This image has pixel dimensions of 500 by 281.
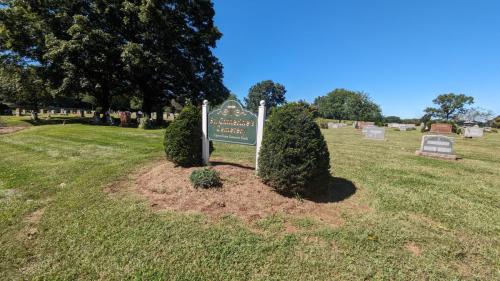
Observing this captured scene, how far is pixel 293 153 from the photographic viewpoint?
4.54 metres

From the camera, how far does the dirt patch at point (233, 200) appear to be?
14.2ft

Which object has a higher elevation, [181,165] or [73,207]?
[181,165]

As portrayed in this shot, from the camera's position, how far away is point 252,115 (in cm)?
571

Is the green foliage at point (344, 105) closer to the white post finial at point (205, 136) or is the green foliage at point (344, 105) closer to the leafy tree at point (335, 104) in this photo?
the leafy tree at point (335, 104)

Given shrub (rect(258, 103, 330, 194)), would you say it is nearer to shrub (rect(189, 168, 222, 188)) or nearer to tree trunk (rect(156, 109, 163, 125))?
shrub (rect(189, 168, 222, 188))

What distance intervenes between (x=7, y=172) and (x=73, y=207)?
14.2 feet

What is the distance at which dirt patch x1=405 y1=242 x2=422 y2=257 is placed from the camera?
334 centimetres

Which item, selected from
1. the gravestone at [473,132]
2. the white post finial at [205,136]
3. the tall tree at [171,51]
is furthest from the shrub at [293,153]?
the gravestone at [473,132]

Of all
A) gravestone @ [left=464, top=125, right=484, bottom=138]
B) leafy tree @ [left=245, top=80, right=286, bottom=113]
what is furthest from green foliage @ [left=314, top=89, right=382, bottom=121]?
gravestone @ [left=464, top=125, right=484, bottom=138]

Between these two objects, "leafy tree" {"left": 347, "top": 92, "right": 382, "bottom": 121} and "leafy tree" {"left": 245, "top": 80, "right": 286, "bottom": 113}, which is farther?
"leafy tree" {"left": 245, "top": 80, "right": 286, "bottom": 113}

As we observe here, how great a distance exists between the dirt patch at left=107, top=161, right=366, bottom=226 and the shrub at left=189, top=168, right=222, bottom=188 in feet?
0.40

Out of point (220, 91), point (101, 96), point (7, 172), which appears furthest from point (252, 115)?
point (101, 96)

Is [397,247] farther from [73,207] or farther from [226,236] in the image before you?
[73,207]

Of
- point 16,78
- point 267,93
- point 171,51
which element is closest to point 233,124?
point 171,51
